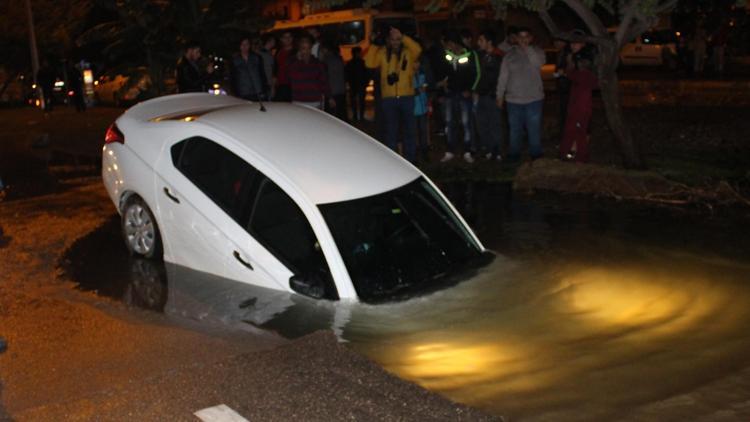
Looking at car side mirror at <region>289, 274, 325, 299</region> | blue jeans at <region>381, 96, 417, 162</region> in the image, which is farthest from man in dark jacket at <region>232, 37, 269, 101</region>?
car side mirror at <region>289, 274, 325, 299</region>

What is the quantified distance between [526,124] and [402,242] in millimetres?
6307

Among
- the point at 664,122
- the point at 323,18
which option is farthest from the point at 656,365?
the point at 323,18

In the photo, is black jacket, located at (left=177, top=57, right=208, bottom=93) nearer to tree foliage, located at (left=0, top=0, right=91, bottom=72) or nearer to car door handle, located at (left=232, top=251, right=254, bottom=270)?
car door handle, located at (left=232, top=251, right=254, bottom=270)

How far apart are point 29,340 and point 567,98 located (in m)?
9.74

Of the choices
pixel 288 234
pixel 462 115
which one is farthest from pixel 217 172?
pixel 462 115

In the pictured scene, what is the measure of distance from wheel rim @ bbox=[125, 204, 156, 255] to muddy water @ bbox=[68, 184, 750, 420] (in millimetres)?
178

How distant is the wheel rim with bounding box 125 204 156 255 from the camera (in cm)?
905

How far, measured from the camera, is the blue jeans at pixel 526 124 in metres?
13.6

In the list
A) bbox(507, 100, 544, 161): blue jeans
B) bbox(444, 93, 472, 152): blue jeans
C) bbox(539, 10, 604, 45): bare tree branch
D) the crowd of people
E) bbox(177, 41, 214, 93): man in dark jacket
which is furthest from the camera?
bbox(444, 93, 472, 152): blue jeans

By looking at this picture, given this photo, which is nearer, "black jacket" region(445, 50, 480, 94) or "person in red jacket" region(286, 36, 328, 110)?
"black jacket" region(445, 50, 480, 94)

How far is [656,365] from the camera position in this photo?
6254mm

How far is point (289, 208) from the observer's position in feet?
25.9

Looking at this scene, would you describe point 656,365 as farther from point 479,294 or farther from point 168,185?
point 168,185

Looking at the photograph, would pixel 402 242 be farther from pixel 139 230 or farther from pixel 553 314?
pixel 139 230
